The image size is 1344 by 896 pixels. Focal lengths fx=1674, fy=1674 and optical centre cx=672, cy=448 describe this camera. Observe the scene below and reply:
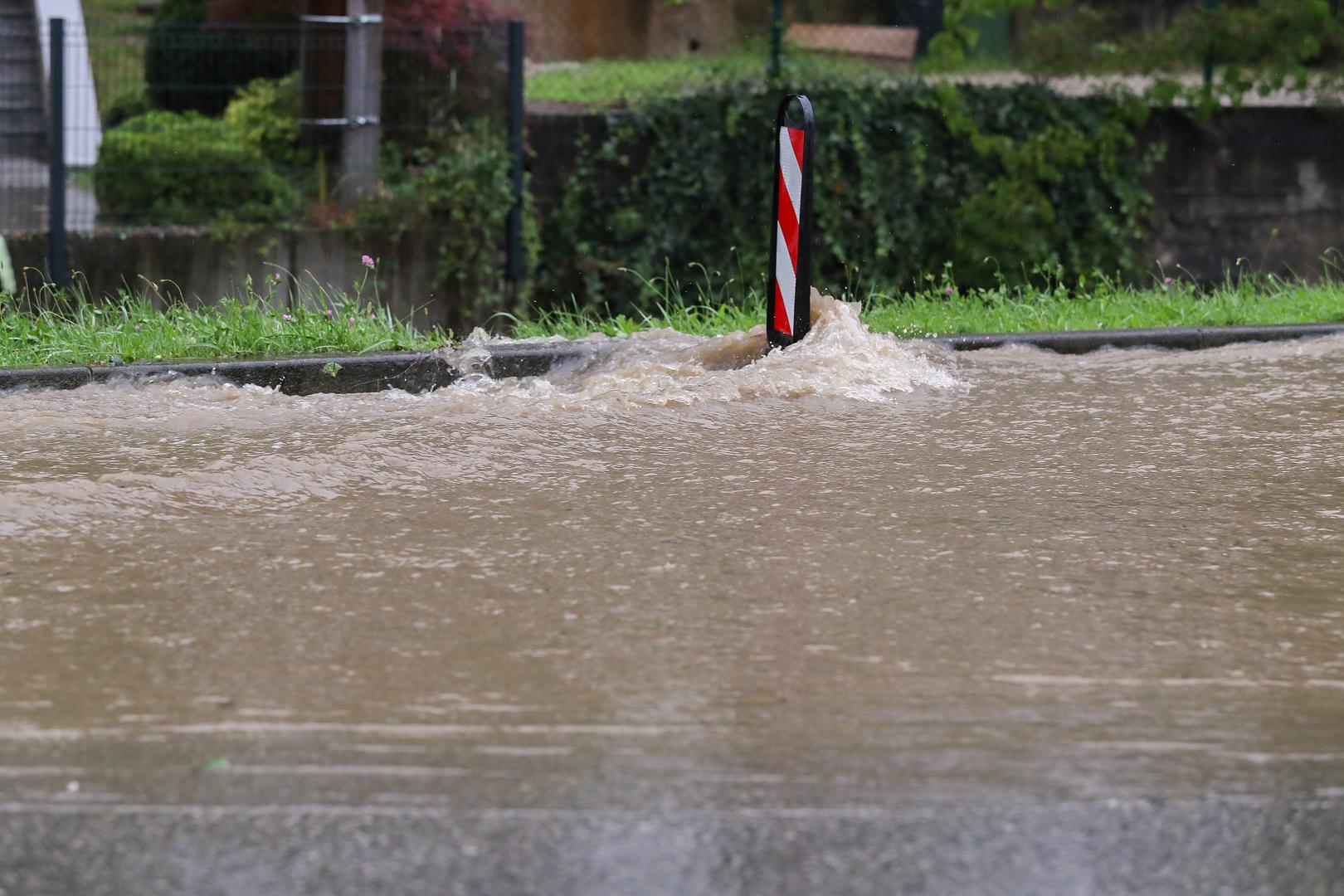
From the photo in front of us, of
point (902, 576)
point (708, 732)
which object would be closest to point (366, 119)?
point (902, 576)

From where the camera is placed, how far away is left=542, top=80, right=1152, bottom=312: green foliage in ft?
39.3

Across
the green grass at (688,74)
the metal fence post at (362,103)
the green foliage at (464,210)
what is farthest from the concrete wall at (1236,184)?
the metal fence post at (362,103)

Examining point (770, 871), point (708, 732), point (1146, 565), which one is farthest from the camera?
point (1146, 565)

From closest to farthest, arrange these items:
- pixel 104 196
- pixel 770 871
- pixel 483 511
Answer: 1. pixel 770 871
2. pixel 483 511
3. pixel 104 196

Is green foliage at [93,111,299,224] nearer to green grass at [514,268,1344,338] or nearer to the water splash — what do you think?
green grass at [514,268,1344,338]

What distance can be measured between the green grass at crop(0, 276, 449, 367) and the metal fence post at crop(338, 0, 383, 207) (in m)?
3.77

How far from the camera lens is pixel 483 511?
5.14 metres

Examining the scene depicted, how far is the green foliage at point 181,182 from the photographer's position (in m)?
11.1

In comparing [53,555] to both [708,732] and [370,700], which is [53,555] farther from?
[708,732]

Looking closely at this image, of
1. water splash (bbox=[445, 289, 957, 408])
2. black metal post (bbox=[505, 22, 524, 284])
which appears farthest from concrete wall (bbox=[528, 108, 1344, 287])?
water splash (bbox=[445, 289, 957, 408])

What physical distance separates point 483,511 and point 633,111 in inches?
288

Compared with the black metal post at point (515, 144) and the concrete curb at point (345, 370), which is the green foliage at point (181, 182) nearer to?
the black metal post at point (515, 144)

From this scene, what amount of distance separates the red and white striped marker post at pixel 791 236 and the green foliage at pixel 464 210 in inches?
168

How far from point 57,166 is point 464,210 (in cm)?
266
